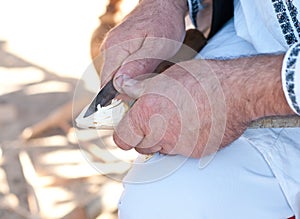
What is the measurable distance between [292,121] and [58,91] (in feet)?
4.60

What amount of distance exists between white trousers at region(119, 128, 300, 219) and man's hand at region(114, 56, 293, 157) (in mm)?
35

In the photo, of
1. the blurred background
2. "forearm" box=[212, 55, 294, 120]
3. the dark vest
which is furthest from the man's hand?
the blurred background

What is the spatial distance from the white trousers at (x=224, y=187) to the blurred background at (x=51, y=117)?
0.45 meters

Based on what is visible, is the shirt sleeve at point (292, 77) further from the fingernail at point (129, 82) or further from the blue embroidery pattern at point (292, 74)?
the fingernail at point (129, 82)

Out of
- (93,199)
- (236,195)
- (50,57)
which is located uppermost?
(236,195)

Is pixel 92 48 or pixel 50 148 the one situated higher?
pixel 92 48

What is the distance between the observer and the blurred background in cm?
194

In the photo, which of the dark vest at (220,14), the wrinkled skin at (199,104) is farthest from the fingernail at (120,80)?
the dark vest at (220,14)

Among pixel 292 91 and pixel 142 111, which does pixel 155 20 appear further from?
pixel 292 91

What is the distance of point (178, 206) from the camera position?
115 cm

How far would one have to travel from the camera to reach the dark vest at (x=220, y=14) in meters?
1.42

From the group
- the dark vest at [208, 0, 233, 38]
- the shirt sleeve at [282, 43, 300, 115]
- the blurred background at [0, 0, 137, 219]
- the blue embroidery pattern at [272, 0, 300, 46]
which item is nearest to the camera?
the shirt sleeve at [282, 43, 300, 115]

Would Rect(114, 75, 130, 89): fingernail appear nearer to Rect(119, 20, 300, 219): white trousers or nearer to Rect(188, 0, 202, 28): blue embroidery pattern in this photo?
Rect(119, 20, 300, 219): white trousers

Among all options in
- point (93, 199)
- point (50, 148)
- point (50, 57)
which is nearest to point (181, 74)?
point (93, 199)
